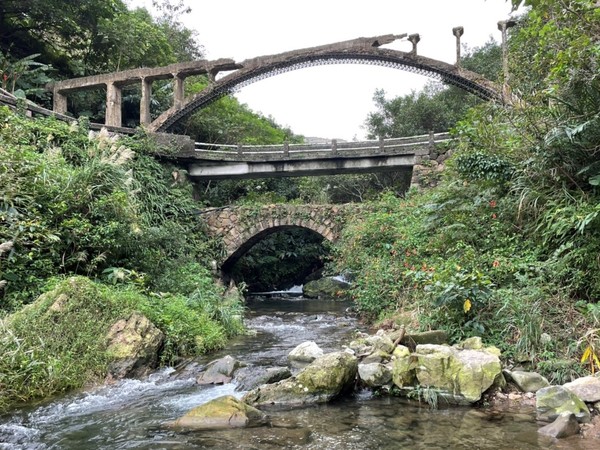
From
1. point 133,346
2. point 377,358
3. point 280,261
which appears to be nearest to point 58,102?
point 280,261

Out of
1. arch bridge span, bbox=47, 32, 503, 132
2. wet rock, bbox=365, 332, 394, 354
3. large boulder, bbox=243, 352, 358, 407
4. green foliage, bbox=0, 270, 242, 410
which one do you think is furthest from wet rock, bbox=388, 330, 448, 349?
arch bridge span, bbox=47, 32, 503, 132

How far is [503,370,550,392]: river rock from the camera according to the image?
509 cm

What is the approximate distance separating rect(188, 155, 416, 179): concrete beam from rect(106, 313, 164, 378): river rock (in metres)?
11.4

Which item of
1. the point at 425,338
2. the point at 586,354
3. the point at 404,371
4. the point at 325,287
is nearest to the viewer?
the point at 586,354

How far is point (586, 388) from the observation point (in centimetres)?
459

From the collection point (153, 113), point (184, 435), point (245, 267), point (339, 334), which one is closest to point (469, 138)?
point (339, 334)

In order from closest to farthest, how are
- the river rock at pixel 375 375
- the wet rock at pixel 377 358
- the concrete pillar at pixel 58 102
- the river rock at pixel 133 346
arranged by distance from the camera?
1. the river rock at pixel 375 375
2. the wet rock at pixel 377 358
3. the river rock at pixel 133 346
4. the concrete pillar at pixel 58 102

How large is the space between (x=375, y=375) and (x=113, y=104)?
17099 mm

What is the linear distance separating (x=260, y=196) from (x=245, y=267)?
3778 mm

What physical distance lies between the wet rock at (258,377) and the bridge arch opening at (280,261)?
1364 cm

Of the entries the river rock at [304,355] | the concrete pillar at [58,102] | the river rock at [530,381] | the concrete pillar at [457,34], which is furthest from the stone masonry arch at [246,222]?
the river rock at [530,381]

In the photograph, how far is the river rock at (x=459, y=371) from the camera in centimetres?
503

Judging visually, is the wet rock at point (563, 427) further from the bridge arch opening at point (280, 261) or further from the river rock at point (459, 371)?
the bridge arch opening at point (280, 261)

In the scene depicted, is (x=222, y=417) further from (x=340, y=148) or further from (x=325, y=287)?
(x=325, y=287)
